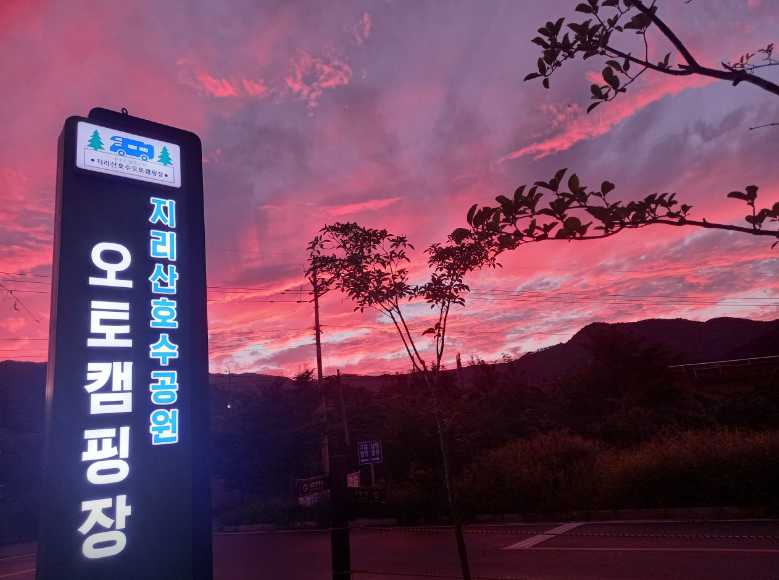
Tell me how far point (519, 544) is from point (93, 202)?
429 inches

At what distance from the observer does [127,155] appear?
7.01 m

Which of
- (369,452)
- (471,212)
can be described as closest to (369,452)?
(369,452)

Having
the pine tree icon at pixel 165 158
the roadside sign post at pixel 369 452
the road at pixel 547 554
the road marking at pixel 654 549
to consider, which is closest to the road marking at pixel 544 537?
the road at pixel 547 554

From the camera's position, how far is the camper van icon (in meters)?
6.97

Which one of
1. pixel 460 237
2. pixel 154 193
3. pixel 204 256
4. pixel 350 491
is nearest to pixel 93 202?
pixel 154 193

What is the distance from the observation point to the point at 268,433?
2650cm

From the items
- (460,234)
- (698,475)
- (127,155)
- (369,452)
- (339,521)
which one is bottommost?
(698,475)

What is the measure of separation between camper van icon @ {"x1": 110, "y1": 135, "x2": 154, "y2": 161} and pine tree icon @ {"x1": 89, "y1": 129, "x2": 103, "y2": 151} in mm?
139

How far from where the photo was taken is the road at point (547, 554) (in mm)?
9277

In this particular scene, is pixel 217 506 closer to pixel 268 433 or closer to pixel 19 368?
pixel 268 433

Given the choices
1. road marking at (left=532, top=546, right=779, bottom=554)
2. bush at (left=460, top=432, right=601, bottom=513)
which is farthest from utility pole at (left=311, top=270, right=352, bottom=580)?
bush at (left=460, top=432, right=601, bottom=513)

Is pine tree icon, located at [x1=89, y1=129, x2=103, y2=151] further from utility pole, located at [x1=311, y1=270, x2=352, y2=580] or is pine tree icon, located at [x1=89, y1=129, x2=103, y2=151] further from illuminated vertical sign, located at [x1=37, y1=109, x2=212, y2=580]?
utility pole, located at [x1=311, y1=270, x2=352, y2=580]

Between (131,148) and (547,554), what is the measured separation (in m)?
10.4

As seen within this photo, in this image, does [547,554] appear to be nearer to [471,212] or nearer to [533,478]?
[533,478]
